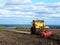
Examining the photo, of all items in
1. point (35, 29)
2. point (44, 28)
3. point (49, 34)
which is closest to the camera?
point (49, 34)

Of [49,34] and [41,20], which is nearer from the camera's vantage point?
[49,34]

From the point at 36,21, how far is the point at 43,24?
4.30 feet

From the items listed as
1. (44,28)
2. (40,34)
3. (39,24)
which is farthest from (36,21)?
(40,34)

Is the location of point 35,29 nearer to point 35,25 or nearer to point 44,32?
point 35,25

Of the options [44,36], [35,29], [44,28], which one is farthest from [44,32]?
[35,29]

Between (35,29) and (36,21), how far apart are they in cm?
165

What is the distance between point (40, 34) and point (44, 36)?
95 cm

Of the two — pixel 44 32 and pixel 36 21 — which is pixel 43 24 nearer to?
pixel 36 21

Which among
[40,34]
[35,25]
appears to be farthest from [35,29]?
[40,34]

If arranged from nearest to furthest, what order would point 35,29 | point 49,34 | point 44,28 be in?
1. point 49,34
2. point 44,28
3. point 35,29

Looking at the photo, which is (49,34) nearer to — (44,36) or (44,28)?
(44,36)

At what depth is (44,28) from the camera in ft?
118

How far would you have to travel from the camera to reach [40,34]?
33406 millimetres

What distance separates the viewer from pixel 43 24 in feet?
129
